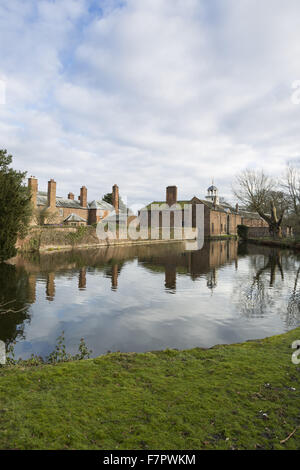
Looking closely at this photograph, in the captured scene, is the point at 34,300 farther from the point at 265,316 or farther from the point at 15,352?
the point at 265,316

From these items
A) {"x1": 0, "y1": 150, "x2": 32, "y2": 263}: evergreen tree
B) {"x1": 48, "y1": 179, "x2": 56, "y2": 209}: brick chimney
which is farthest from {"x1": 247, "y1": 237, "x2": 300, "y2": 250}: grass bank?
{"x1": 48, "y1": 179, "x2": 56, "y2": 209}: brick chimney

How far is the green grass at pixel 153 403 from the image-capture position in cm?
296

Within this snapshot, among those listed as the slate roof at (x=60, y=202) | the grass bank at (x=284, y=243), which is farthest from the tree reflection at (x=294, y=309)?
the slate roof at (x=60, y=202)

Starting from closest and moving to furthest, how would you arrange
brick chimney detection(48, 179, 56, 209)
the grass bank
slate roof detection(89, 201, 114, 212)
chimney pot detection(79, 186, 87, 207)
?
the grass bank
brick chimney detection(48, 179, 56, 209)
chimney pot detection(79, 186, 87, 207)
slate roof detection(89, 201, 114, 212)

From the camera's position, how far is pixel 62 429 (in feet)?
10.00

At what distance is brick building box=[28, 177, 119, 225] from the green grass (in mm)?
38349

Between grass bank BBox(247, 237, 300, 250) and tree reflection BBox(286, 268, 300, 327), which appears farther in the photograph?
grass bank BBox(247, 237, 300, 250)

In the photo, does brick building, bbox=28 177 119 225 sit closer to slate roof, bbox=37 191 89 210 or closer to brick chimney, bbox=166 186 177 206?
slate roof, bbox=37 191 89 210

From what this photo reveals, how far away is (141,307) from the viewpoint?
9.97 metres

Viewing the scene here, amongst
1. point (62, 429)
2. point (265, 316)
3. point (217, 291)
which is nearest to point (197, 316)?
point (265, 316)

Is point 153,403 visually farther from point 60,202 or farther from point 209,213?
point 209,213

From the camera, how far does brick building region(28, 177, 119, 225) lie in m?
44.2
